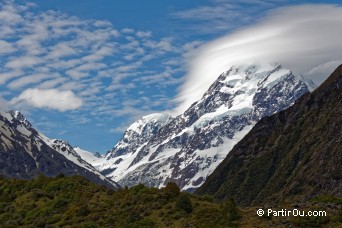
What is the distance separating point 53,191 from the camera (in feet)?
268

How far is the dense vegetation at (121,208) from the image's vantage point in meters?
58.6

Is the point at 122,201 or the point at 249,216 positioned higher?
the point at 122,201

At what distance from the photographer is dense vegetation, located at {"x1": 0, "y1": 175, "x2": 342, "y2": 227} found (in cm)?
5856

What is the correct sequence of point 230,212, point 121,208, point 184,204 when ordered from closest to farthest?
point 230,212
point 184,204
point 121,208

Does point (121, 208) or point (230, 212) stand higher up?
point (121, 208)

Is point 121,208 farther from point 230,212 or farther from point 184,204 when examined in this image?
point 230,212

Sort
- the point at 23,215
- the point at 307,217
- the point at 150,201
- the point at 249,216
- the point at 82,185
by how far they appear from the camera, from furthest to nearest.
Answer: the point at 82,185
the point at 23,215
the point at 150,201
the point at 249,216
the point at 307,217

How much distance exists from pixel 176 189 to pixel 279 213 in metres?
15.4

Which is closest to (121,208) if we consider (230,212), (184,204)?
(184,204)

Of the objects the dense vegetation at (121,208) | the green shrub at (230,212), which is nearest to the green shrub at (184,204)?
the dense vegetation at (121,208)

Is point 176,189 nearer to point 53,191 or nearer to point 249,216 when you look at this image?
point 249,216

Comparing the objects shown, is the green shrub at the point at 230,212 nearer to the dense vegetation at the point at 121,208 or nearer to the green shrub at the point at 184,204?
the dense vegetation at the point at 121,208

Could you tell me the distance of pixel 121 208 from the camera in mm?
67812

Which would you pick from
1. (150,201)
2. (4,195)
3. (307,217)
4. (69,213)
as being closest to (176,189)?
(150,201)
